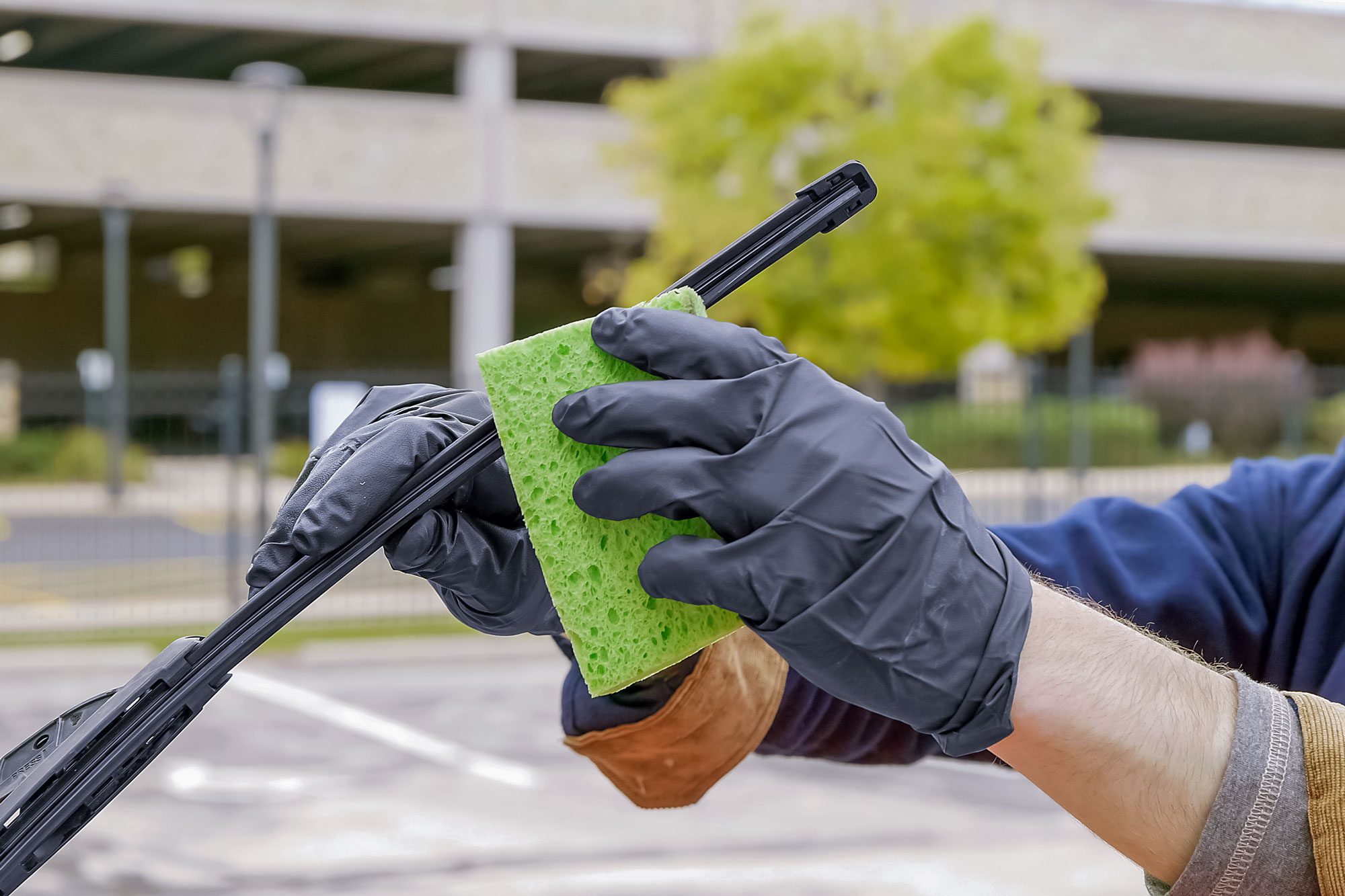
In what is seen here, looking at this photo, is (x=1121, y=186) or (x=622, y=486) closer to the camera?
(x=622, y=486)

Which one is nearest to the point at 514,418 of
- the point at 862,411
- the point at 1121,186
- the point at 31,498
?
the point at 862,411

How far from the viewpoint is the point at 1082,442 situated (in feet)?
51.9

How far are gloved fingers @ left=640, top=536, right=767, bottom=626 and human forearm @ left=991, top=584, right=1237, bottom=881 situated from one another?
0.32m

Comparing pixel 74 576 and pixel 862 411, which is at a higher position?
pixel 862 411

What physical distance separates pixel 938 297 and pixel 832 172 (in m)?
16.2

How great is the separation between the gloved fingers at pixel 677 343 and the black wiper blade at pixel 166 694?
1.8 inches

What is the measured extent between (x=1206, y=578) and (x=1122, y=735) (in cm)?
82

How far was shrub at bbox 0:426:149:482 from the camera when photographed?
16.0 m

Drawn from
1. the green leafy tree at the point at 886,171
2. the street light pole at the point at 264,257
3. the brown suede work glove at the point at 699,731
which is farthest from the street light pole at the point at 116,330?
the brown suede work glove at the point at 699,731

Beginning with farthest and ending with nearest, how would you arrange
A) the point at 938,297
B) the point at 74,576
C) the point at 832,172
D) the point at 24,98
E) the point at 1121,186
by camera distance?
the point at 1121,186 → the point at 24,98 → the point at 938,297 → the point at 74,576 → the point at 832,172

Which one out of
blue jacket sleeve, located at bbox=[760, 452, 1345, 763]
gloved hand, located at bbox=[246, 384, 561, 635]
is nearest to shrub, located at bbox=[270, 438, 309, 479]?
blue jacket sleeve, located at bbox=[760, 452, 1345, 763]

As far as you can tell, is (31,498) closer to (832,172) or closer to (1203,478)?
(1203,478)

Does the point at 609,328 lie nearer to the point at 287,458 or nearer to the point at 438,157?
the point at 287,458

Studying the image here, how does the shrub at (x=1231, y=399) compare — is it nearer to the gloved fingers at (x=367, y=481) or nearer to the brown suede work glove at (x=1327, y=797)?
the brown suede work glove at (x=1327, y=797)
